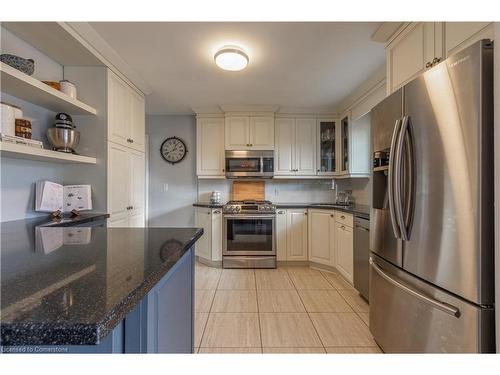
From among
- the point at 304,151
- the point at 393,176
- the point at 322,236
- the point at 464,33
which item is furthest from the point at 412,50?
the point at 322,236

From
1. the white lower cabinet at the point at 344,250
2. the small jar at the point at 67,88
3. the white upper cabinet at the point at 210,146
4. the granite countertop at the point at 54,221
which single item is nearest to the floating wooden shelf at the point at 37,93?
the small jar at the point at 67,88

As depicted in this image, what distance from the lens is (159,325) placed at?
81cm

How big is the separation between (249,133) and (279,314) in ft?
8.03

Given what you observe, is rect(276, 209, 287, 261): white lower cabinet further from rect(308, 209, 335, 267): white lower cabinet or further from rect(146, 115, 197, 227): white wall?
rect(146, 115, 197, 227): white wall

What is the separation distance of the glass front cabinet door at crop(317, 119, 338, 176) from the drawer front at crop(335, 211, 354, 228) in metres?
0.93

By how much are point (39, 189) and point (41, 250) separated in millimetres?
1458

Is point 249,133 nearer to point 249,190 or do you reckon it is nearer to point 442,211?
point 249,190

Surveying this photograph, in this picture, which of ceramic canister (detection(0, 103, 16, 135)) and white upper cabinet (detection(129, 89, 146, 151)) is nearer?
ceramic canister (detection(0, 103, 16, 135))

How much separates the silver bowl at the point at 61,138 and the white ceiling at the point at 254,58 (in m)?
0.82

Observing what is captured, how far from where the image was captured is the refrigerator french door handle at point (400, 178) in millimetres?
1311

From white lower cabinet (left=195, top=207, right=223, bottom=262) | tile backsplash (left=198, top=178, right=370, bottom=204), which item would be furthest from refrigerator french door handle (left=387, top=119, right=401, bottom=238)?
tile backsplash (left=198, top=178, right=370, bottom=204)

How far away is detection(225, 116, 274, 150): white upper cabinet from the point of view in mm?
3646

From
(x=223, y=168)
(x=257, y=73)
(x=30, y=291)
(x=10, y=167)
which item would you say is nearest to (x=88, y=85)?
(x=10, y=167)

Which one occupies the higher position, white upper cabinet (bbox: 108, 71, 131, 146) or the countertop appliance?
white upper cabinet (bbox: 108, 71, 131, 146)
